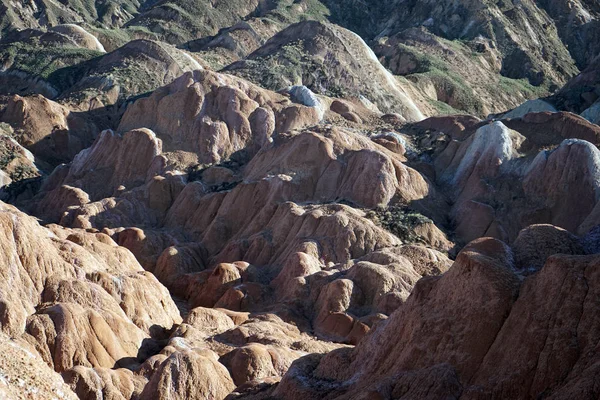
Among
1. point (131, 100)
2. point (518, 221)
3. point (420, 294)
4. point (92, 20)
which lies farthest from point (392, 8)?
point (420, 294)

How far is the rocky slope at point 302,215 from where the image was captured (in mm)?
29531

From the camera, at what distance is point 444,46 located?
375ft

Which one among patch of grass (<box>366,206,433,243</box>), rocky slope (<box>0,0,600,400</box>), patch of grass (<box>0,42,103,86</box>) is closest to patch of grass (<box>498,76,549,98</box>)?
rocky slope (<box>0,0,600,400</box>)

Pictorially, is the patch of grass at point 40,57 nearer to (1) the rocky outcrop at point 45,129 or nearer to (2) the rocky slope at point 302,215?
(2) the rocky slope at point 302,215

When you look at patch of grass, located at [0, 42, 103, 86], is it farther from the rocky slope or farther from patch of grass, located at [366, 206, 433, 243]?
patch of grass, located at [366, 206, 433, 243]

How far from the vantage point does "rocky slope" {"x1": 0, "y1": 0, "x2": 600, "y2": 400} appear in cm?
2953

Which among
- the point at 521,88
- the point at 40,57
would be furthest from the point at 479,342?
the point at 521,88

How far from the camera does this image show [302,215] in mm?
60500

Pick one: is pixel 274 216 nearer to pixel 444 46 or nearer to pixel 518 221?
pixel 518 221

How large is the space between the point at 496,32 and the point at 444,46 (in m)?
11.4

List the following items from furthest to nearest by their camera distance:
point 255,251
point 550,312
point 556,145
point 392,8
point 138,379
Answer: point 392,8
point 556,145
point 255,251
point 138,379
point 550,312

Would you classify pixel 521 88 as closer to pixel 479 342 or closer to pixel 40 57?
pixel 40 57

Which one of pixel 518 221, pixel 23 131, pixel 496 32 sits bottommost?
pixel 23 131

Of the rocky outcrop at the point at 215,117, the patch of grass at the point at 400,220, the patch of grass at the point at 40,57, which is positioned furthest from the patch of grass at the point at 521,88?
the patch of grass at the point at 400,220
